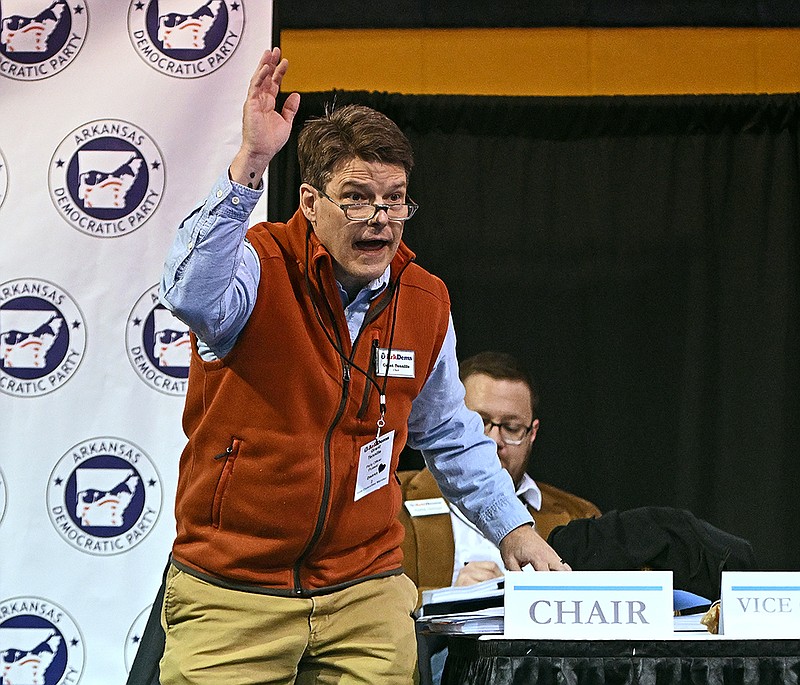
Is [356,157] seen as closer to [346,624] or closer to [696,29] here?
[346,624]

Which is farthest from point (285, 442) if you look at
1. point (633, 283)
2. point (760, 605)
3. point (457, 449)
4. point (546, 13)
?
point (546, 13)

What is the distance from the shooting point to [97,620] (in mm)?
2850

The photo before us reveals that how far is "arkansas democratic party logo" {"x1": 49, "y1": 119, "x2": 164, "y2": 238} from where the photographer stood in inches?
113

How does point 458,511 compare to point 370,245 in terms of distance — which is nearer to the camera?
point 370,245

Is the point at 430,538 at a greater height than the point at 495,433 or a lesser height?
lesser

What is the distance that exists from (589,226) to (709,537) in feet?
4.52

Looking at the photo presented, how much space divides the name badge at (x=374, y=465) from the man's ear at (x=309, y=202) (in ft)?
1.32

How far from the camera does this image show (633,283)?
142 inches

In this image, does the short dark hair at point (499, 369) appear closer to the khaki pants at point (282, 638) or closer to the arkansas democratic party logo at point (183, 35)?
the arkansas democratic party logo at point (183, 35)

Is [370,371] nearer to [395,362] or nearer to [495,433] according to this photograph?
[395,362]

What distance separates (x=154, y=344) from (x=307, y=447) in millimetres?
1216

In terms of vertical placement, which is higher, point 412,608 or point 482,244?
point 482,244

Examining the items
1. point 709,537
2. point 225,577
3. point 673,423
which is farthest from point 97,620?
point 673,423

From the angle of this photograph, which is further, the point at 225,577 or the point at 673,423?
the point at 673,423
